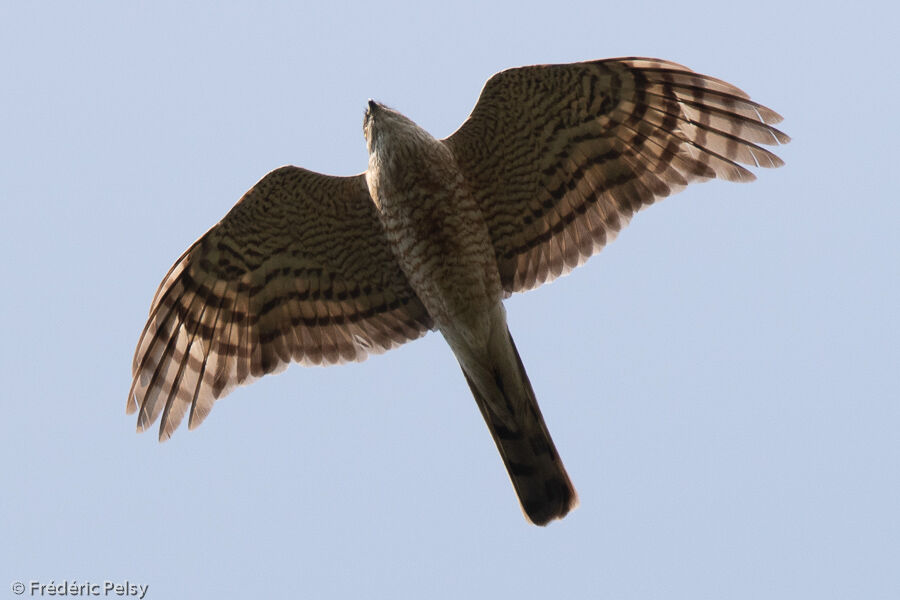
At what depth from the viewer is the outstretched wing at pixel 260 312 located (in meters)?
10.8

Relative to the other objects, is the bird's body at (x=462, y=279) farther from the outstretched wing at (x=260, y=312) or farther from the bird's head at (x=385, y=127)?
the outstretched wing at (x=260, y=312)

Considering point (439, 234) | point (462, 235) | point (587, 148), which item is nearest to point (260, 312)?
point (439, 234)

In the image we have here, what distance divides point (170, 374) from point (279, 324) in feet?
3.84

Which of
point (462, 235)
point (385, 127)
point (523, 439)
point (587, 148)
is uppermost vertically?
point (385, 127)

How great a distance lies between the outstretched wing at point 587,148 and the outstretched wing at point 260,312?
1228 millimetres

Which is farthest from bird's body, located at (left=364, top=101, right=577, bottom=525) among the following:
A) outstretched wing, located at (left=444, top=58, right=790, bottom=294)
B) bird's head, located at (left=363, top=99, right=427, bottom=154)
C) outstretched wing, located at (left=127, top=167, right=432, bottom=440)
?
outstretched wing, located at (left=127, top=167, right=432, bottom=440)

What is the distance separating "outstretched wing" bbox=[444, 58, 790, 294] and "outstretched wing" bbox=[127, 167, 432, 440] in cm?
123

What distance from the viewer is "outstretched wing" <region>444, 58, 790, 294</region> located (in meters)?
10.3

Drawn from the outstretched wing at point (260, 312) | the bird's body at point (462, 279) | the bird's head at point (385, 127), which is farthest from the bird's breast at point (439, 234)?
the outstretched wing at point (260, 312)

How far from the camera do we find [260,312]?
11125 millimetres

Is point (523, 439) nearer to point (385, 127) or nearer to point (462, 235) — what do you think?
point (462, 235)

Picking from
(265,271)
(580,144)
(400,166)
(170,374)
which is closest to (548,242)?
(580,144)

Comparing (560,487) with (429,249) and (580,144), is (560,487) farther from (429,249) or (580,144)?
(580,144)

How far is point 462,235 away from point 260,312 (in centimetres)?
224
